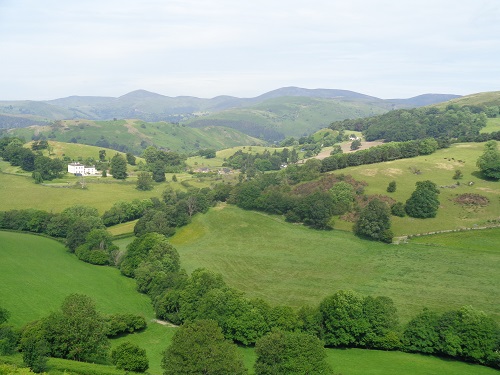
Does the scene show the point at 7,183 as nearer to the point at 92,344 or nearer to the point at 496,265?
the point at 92,344

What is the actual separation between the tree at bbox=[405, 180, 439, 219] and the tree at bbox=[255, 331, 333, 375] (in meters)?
60.2

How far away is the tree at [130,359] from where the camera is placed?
3944 centimetres

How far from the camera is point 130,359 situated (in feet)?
130

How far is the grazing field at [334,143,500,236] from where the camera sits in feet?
285

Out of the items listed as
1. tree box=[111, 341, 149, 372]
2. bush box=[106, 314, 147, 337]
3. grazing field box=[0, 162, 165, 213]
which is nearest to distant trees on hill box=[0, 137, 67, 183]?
grazing field box=[0, 162, 165, 213]

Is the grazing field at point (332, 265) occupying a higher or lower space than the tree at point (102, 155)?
lower

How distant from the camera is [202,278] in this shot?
57406 mm

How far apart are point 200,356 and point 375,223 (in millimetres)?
57485

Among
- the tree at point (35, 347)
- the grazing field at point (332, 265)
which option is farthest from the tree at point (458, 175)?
the tree at point (35, 347)

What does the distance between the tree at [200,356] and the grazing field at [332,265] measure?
85.9 ft

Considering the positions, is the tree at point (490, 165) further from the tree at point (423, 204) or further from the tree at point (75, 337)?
the tree at point (75, 337)

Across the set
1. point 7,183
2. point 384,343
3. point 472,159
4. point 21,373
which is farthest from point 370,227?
point 7,183

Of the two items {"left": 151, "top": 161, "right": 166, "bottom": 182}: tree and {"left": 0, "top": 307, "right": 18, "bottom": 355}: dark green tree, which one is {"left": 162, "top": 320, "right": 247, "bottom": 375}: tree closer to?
{"left": 0, "top": 307, "right": 18, "bottom": 355}: dark green tree

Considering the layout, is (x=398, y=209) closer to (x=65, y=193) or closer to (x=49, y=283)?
(x=49, y=283)
